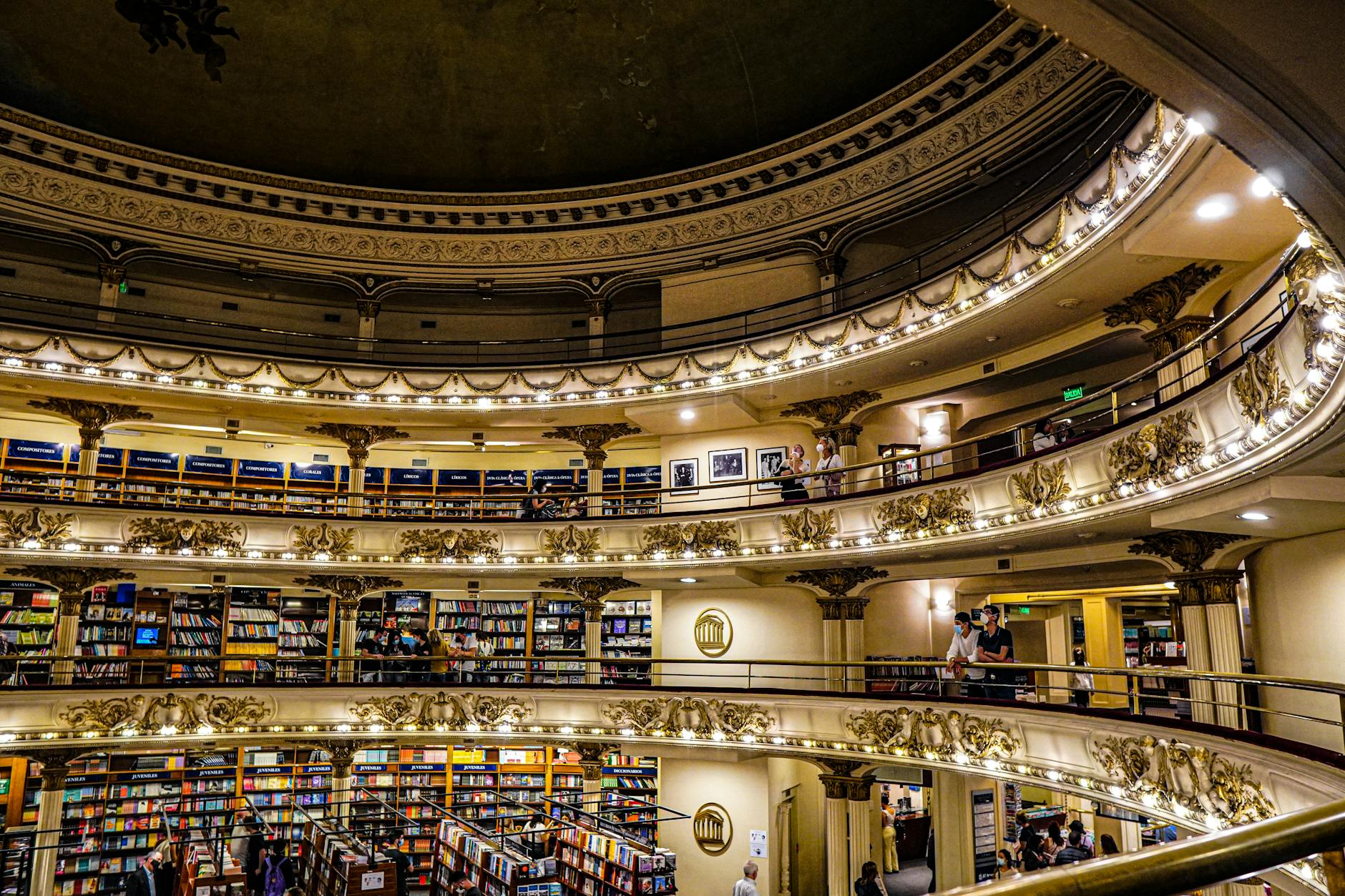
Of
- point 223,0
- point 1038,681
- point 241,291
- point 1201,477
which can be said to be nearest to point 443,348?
point 241,291

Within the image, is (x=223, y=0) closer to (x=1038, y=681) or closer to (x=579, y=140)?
(x=579, y=140)

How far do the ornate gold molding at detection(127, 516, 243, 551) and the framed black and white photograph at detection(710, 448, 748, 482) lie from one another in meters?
9.36

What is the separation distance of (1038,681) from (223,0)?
20.4 metres

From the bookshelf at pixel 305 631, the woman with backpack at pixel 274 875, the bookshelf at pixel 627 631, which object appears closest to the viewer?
the woman with backpack at pixel 274 875

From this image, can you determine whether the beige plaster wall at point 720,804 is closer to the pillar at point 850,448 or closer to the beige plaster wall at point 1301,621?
the pillar at point 850,448

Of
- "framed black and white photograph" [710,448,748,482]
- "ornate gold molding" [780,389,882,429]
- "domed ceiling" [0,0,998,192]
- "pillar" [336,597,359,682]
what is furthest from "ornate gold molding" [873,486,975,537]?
"pillar" [336,597,359,682]

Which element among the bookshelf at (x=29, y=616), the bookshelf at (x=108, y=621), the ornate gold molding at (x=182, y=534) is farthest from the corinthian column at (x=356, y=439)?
the bookshelf at (x=29, y=616)

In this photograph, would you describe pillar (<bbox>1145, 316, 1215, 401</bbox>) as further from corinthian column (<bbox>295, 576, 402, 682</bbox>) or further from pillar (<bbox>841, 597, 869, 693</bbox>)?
corinthian column (<bbox>295, 576, 402, 682</bbox>)

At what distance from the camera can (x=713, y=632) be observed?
19328 mm

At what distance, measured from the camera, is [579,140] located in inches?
857

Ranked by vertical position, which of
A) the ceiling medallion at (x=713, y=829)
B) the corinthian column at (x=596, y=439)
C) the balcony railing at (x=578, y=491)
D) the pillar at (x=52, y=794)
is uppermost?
the corinthian column at (x=596, y=439)

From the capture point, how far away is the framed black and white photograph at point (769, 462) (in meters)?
19.3

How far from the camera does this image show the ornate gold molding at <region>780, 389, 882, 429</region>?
1838 cm

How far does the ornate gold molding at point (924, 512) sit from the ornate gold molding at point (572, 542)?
18.6ft
